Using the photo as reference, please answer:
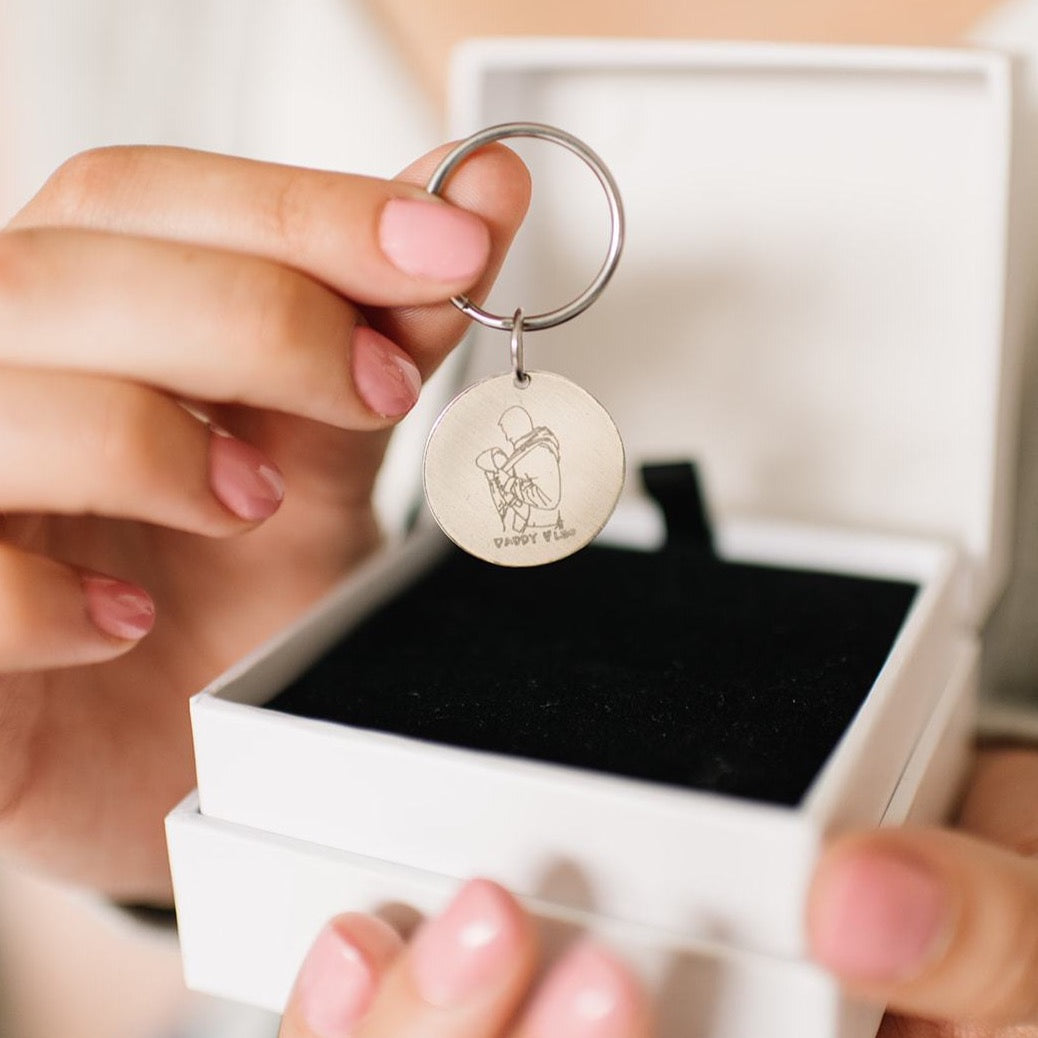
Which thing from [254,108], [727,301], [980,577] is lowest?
[980,577]

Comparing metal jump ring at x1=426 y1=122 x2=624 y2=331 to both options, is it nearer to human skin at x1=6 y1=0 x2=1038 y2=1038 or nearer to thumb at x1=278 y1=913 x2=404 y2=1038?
human skin at x1=6 y1=0 x2=1038 y2=1038

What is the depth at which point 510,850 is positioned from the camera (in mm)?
388

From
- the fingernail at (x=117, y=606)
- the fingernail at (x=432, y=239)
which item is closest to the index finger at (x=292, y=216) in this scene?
the fingernail at (x=432, y=239)

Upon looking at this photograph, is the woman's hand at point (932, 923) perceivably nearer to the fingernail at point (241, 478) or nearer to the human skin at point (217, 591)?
the human skin at point (217, 591)

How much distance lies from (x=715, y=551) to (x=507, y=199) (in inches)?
11.0

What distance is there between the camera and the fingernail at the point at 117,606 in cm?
47

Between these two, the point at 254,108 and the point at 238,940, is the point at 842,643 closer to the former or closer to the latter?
the point at 238,940

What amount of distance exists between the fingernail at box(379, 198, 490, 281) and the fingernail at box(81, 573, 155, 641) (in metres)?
0.19

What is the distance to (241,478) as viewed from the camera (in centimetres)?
46

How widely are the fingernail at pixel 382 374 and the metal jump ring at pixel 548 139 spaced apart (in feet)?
0.12

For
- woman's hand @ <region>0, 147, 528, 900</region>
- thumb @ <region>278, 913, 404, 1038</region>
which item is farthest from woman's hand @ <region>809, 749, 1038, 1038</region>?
woman's hand @ <region>0, 147, 528, 900</region>

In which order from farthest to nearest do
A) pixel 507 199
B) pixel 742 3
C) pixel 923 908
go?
pixel 742 3 → pixel 507 199 → pixel 923 908

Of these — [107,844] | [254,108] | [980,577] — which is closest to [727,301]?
[980,577]

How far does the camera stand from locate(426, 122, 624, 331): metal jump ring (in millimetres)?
436
